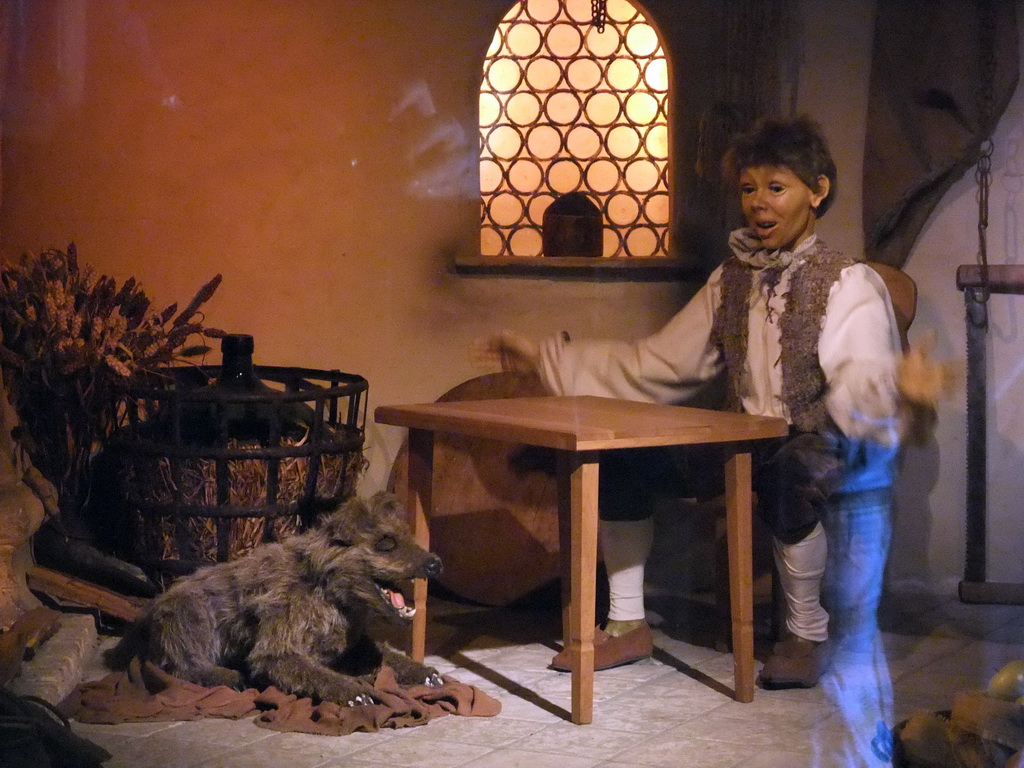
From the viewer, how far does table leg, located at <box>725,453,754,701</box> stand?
289cm

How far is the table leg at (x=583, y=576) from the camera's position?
2682 millimetres

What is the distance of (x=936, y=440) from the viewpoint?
397 centimetres

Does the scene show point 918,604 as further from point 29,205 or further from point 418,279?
point 29,205

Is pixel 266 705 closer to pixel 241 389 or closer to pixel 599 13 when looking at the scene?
pixel 241 389

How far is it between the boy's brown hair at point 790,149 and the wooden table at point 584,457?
67 centimetres

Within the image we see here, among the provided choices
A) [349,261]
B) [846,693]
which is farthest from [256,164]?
[846,693]

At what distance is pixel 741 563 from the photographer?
2.90 meters

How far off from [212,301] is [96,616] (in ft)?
3.51

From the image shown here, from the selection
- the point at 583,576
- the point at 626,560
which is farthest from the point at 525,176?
the point at 583,576

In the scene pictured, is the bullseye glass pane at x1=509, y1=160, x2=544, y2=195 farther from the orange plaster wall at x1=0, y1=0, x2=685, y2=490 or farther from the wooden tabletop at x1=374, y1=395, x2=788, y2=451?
the wooden tabletop at x1=374, y1=395, x2=788, y2=451

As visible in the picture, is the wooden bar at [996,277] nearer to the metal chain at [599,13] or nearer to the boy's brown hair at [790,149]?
the boy's brown hair at [790,149]

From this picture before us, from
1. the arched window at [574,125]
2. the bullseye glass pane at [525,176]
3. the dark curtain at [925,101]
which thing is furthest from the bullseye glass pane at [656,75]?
the dark curtain at [925,101]

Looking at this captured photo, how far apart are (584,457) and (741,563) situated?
491mm

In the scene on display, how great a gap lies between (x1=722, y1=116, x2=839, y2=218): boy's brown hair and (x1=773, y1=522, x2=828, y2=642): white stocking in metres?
0.87
